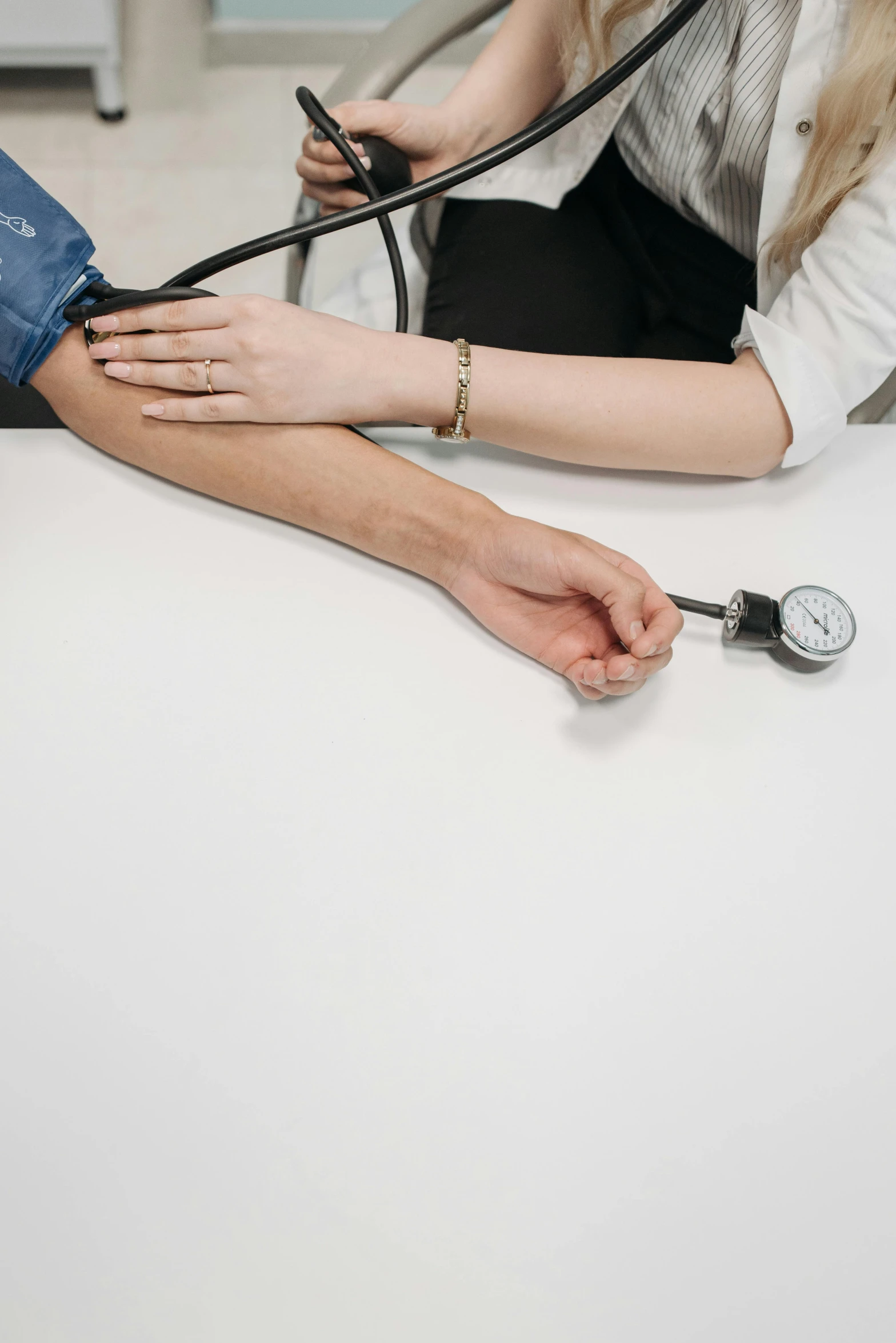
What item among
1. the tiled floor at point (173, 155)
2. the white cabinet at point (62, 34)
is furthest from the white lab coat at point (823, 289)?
the white cabinet at point (62, 34)

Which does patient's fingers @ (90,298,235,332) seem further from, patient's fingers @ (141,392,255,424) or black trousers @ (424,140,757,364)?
black trousers @ (424,140,757,364)

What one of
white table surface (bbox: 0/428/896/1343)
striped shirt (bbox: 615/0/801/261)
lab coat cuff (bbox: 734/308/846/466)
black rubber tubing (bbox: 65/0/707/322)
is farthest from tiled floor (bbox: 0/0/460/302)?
white table surface (bbox: 0/428/896/1343)

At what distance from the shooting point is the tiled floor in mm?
1931

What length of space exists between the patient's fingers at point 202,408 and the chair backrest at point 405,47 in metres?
0.46

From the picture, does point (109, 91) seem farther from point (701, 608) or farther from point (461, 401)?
point (701, 608)

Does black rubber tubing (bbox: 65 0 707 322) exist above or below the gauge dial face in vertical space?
above

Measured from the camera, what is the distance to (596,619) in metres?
0.76

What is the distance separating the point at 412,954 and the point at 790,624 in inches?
14.1

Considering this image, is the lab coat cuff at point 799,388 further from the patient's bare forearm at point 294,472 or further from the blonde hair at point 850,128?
the patient's bare forearm at point 294,472

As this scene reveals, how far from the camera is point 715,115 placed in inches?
38.7

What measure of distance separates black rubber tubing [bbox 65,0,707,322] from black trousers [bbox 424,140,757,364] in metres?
0.24

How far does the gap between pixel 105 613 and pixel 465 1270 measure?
1.57ft

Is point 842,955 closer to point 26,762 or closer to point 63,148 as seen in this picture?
point 26,762

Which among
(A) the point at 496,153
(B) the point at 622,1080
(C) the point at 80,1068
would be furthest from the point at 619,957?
(A) the point at 496,153
